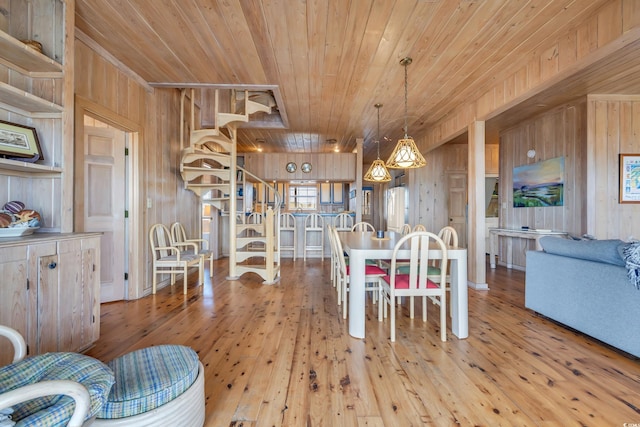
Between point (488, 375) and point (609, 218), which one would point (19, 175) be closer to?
point (488, 375)

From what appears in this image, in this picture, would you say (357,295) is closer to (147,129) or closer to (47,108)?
(47,108)

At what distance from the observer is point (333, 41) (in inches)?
103

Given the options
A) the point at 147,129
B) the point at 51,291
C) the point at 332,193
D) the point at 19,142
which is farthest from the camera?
Answer: the point at 332,193

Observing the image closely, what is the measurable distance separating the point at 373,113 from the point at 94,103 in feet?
11.8

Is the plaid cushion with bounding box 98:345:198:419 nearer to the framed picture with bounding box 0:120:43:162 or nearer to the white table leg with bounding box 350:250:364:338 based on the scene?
the white table leg with bounding box 350:250:364:338

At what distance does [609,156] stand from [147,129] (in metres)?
6.05

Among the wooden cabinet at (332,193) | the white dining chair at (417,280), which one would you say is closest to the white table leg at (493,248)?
the white dining chair at (417,280)

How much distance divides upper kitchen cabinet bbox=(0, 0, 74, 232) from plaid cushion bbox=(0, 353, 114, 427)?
54.4 inches

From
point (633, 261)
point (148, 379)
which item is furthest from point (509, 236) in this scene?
point (148, 379)

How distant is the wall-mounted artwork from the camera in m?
4.41

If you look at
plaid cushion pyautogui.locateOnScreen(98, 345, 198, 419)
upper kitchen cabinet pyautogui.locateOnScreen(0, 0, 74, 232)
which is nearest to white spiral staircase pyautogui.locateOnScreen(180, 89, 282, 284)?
upper kitchen cabinet pyautogui.locateOnScreen(0, 0, 74, 232)

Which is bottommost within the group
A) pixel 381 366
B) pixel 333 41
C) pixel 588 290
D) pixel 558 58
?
pixel 381 366

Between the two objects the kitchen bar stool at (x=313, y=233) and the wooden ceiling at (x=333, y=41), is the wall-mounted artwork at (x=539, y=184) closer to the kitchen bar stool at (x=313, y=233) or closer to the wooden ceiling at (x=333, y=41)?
the wooden ceiling at (x=333, y=41)

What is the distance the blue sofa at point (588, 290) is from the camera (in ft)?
6.41
